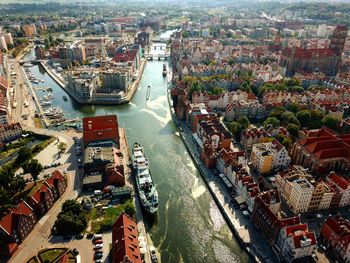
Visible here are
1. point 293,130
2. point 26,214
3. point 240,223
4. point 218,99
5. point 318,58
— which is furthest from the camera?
point 318,58

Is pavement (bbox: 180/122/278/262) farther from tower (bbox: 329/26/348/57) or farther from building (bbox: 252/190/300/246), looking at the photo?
tower (bbox: 329/26/348/57)

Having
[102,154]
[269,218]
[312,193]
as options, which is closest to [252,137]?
[312,193]

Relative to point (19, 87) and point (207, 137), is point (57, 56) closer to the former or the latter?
point (19, 87)

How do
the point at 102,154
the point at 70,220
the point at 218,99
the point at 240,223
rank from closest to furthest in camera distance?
1. the point at 70,220
2. the point at 240,223
3. the point at 102,154
4. the point at 218,99

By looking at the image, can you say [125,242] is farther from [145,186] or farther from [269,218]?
[269,218]

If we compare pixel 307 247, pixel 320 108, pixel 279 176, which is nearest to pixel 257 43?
pixel 320 108
